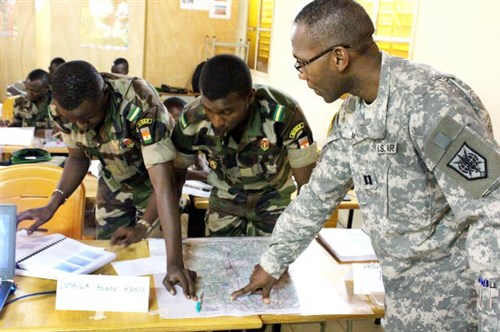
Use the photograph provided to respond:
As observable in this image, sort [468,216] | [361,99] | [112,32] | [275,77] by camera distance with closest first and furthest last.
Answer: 1. [468,216]
2. [361,99]
3. [275,77]
4. [112,32]

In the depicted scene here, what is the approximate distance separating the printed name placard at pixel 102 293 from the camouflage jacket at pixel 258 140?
0.62 meters

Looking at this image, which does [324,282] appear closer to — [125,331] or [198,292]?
[198,292]

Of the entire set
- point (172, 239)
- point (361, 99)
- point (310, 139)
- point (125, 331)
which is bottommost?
point (125, 331)

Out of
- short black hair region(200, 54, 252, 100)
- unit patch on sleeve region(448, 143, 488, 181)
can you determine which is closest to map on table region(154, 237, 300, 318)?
short black hair region(200, 54, 252, 100)

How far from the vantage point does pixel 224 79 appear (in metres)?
1.60

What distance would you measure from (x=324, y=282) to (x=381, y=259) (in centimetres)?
36

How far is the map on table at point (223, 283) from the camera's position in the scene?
138 centimetres

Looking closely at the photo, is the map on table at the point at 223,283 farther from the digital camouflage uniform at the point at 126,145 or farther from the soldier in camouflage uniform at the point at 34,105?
the soldier in camouflage uniform at the point at 34,105

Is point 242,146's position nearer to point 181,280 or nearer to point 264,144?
point 264,144

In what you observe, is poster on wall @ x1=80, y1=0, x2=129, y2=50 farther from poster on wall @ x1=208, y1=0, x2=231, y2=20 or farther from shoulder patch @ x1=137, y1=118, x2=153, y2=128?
shoulder patch @ x1=137, y1=118, x2=153, y2=128

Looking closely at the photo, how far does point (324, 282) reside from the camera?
162 centimetres

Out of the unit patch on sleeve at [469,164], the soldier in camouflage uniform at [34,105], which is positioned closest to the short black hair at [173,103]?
the soldier in camouflage uniform at [34,105]

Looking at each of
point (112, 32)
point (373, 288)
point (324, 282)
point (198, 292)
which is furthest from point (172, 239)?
point (112, 32)

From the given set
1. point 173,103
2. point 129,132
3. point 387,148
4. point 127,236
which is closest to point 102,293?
point 127,236
